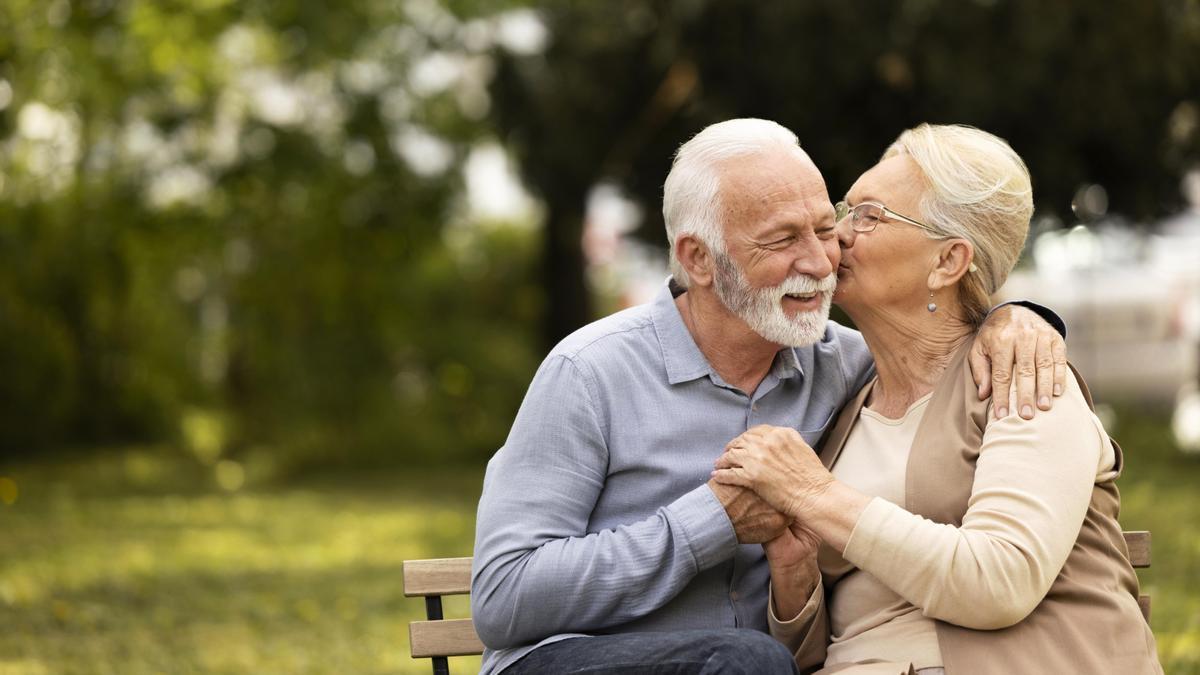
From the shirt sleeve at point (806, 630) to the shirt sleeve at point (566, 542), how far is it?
0.24m

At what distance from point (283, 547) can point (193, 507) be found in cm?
287

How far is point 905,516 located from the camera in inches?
108

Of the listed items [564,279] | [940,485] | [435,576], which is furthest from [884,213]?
[564,279]

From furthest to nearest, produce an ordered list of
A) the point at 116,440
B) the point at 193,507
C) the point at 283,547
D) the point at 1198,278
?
the point at 116,440 → the point at 1198,278 → the point at 193,507 → the point at 283,547

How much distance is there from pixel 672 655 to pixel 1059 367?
3.00 ft

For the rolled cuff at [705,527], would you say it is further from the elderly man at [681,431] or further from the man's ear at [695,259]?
the man's ear at [695,259]

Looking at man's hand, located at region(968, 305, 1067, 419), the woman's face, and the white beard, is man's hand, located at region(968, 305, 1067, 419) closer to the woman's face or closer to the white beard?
the woman's face

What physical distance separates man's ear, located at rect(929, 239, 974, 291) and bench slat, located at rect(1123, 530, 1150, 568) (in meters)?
0.71

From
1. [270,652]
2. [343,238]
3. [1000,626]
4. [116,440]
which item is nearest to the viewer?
[1000,626]

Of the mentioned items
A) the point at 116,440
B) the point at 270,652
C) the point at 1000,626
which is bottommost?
the point at 116,440

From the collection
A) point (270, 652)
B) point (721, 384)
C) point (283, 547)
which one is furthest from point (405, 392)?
point (721, 384)

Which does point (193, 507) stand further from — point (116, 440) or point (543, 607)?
point (543, 607)

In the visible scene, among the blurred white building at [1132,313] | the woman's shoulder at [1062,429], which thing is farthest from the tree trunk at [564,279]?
the woman's shoulder at [1062,429]

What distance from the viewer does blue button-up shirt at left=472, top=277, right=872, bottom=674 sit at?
9.30ft
